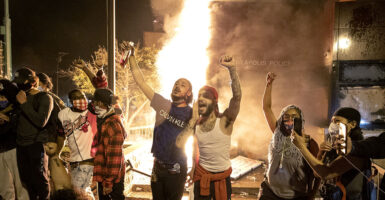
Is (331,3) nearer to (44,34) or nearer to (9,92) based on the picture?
(9,92)

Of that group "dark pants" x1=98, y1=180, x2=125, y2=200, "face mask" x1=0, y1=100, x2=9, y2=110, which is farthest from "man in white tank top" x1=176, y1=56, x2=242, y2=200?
"face mask" x1=0, y1=100, x2=9, y2=110

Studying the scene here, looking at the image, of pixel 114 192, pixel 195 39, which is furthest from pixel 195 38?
pixel 114 192

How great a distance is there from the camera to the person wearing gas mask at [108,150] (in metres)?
3.52

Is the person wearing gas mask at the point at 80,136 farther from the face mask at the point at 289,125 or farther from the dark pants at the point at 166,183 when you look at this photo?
the face mask at the point at 289,125

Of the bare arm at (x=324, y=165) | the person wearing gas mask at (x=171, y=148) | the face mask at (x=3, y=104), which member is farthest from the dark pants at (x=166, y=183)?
A: the face mask at (x=3, y=104)

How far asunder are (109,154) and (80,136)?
2.27 feet

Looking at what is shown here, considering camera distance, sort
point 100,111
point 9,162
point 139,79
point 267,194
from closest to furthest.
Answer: point 267,194
point 100,111
point 139,79
point 9,162

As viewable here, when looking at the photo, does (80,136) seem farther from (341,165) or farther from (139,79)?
(341,165)

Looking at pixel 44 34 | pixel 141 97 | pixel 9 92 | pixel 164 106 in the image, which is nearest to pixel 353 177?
pixel 164 106

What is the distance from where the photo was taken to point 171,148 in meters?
3.69

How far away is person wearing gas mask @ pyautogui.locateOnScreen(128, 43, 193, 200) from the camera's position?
3666 millimetres

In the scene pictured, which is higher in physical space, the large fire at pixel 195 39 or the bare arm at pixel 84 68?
the large fire at pixel 195 39

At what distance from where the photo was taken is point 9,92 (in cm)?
464

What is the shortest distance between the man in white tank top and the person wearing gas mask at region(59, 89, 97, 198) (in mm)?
1304
